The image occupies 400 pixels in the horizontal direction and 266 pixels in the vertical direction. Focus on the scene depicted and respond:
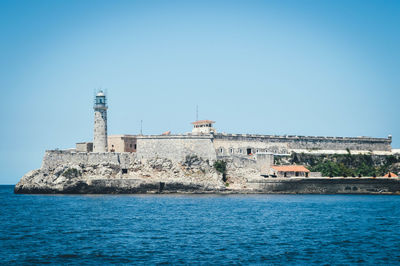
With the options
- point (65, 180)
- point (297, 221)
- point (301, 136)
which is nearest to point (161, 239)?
point (297, 221)

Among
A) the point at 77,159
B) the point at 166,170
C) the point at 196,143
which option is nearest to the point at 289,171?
the point at 196,143

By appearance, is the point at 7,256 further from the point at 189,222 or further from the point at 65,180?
the point at 65,180

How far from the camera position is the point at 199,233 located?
28.4 meters

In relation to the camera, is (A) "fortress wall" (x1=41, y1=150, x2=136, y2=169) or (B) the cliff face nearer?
(B) the cliff face

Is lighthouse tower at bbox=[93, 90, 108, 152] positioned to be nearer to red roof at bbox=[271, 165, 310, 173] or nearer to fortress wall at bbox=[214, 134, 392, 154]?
fortress wall at bbox=[214, 134, 392, 154]

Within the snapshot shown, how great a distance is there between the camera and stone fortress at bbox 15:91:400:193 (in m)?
55.5

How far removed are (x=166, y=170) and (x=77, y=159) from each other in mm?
9105

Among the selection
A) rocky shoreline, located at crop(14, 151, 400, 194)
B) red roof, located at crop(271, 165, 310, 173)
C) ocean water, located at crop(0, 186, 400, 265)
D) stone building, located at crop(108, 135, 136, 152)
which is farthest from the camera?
stone building, located at crop(108, 135, 136, 152)

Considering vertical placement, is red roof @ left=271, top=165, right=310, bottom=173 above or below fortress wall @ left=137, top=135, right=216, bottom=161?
below

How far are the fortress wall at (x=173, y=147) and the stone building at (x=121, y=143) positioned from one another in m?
1.90

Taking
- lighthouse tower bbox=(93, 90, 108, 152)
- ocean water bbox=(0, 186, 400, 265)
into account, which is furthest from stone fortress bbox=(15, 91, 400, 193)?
ocean water bbox=(0, 186, 400, 265)

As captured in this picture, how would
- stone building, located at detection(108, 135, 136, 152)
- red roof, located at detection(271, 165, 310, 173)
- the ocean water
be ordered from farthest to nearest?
1. stone building, located at detection(108, 135, 136, 152)
2. red roof, located at detection(271, 165, 310, 173)
3. the ocean water

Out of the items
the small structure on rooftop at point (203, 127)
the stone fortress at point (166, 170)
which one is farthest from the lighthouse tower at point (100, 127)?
the small structure on rooftop at point (203, 127)

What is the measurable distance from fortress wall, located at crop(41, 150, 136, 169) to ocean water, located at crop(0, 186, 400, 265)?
11019 mm
